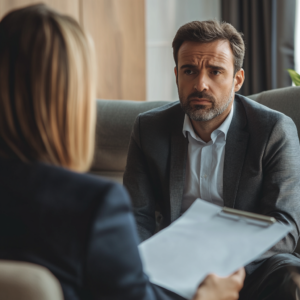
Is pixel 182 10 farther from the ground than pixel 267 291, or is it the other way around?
pixel 182 10

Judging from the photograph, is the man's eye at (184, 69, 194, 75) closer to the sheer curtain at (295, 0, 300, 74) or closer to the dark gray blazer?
the dark gray blazer

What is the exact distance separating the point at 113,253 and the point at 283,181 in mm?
803

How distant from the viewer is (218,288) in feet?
2.20

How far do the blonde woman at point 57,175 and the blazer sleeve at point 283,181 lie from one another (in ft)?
2.21

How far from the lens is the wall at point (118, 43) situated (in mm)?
2629

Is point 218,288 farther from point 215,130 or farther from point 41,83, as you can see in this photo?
point 215,130

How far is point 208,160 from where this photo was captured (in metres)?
1.33

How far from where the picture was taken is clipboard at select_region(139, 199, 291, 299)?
0.69m

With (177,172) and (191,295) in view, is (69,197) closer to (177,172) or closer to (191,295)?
(191,295)

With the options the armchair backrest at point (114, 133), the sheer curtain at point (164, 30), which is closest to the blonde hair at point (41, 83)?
the armchair backrest at point (114, 133)

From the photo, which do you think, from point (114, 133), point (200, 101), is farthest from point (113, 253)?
point (114, 133)

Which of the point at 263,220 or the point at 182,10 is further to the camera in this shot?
the point at 182,10

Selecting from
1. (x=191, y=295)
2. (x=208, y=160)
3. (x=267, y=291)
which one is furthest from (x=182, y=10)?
(x=191, y=295)

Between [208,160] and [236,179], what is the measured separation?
141 millimetres
